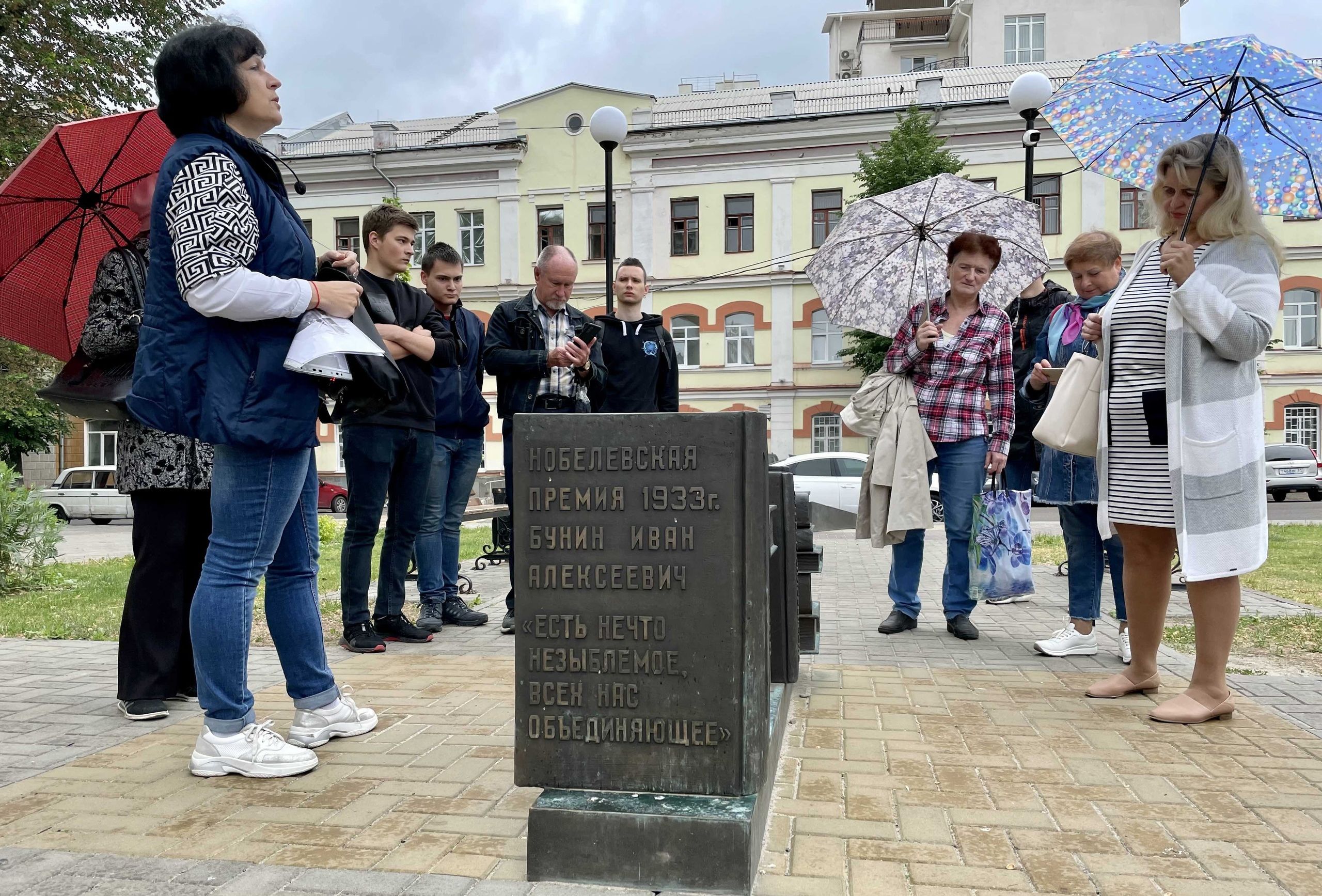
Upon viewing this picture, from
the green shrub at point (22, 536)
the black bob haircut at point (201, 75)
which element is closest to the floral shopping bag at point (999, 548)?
the black bob haircut at point (201, 75)

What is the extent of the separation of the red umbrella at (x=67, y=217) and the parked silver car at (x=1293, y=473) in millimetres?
27673

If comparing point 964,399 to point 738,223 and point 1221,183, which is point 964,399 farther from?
point 738,223

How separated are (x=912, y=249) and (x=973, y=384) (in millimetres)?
1293

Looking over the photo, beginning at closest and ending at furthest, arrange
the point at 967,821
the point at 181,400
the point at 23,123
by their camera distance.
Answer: the point at 967,821, the point at 181,400, the point at 23,123

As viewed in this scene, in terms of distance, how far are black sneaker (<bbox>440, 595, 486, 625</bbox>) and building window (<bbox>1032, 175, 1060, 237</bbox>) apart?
27813 mm

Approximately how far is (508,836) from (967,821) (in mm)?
1210

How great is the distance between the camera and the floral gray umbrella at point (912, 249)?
233 inches

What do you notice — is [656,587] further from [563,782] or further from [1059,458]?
[1059,458]

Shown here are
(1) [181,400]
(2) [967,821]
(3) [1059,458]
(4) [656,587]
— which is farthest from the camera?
(3) [1059,458]

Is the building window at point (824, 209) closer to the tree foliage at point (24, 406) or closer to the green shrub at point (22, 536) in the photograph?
the tree foliage at point (24, 406)

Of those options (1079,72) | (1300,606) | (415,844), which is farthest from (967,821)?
(1300,606)

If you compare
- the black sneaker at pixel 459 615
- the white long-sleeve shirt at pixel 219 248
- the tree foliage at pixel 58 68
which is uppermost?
the tree foliage at pixel 58 68

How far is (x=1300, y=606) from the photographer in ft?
21.2

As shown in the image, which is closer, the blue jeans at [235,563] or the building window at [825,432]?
the blue jeans at [235,563]
